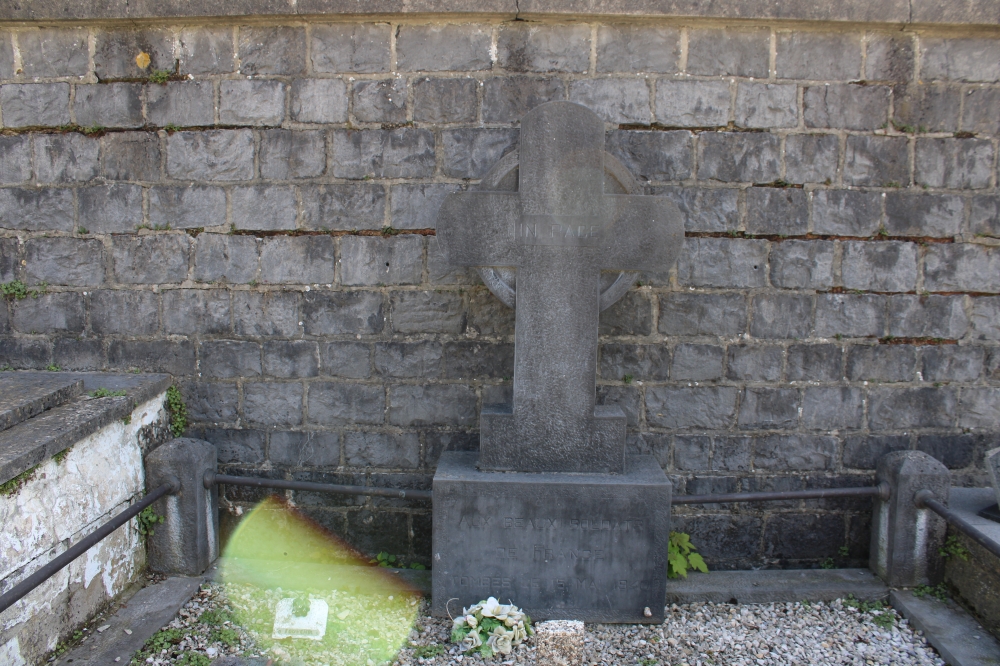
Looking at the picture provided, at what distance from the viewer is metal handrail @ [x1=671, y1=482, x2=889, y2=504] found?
3.32 meters

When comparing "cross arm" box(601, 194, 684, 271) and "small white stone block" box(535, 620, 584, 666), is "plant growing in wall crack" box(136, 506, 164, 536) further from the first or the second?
"cross arm" box(601, 194, 684, 271)

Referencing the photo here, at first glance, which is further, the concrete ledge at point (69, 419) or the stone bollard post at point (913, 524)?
the stone bollard post at point (913, 524)

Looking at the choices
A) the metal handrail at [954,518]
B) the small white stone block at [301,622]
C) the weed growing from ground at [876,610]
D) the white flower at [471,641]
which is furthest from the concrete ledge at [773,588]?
the small white stone block at [301,622]

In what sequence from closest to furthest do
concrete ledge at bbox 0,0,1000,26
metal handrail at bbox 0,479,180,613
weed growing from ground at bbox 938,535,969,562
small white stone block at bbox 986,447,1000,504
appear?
metal handrail at bbox 0,479,180,613
small white stone block at bbox 986,447,1000,504
weed growing from ground at bbox 938,535,969,562
concrete ledge at bbox 0,0,1000,26

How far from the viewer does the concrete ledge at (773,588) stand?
3.29 meters

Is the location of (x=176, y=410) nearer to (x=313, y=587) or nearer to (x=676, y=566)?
(x=313, y=587)

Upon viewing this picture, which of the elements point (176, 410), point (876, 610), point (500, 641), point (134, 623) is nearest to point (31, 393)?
point (176, 410)

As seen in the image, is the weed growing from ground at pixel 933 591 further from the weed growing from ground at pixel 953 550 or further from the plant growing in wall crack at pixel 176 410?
the plant growing in wall crack at pixel 176 410

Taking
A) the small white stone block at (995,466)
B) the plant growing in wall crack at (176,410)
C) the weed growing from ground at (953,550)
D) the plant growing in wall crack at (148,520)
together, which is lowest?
the weed growing from ground at (953,550)

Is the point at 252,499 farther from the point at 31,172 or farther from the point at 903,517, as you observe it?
the point at 903,517

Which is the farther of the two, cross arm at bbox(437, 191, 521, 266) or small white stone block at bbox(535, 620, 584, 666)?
cross arm at bbox(437, 191, 521, 266)

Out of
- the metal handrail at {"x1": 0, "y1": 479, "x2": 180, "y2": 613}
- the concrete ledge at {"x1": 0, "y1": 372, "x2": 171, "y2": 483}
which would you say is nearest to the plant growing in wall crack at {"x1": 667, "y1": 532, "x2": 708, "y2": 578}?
the metal handrail at {"x1": 0, "y1": 479, "x2": 180, "y2": 613}

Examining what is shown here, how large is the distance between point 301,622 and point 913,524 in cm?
307

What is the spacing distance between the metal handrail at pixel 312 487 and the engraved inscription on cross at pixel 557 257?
0.56 metres
